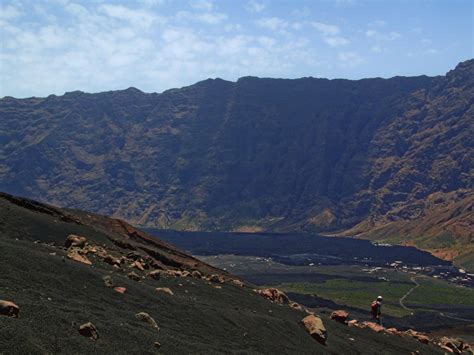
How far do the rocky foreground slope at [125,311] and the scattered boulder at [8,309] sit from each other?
0.12ft

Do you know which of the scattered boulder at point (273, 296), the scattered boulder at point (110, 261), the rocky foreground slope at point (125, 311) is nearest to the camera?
the rocky foreground slope at point (125, 311)

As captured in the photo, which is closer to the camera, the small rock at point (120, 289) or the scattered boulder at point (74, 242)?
the small rock at point (120, 289)

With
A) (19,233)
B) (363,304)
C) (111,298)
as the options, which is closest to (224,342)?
(111,298)

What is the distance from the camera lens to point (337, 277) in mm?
198875

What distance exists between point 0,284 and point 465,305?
144m

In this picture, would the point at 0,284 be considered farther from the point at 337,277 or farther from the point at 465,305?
the point at 337,277

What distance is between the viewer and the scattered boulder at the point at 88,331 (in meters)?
24.2

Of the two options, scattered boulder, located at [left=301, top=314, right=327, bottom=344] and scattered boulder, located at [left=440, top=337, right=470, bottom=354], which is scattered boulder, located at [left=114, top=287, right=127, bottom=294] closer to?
scattered boulder, located at [left=301, top=314, right=327, bottom=344]

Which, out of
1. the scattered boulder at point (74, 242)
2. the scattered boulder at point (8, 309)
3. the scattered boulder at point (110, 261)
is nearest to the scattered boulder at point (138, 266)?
the scattered boulder at point (110, 261)

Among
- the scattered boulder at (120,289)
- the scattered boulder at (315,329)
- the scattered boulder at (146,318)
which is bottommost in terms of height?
the scattered boulder at (315,329)

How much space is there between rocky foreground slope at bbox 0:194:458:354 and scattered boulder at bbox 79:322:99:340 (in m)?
0.04

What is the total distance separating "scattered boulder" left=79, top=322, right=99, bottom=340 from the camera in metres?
24.2

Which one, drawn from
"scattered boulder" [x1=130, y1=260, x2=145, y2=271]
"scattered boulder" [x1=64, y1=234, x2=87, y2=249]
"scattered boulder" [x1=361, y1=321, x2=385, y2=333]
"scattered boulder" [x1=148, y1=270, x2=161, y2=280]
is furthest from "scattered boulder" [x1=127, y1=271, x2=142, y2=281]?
"scattered boulder" [x1=361, y1=321, x2=385, y2=333]

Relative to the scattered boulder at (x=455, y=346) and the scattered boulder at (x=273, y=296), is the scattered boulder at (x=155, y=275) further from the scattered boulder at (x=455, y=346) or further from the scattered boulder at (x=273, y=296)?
the scattered boulder at (x=455, y=346)
